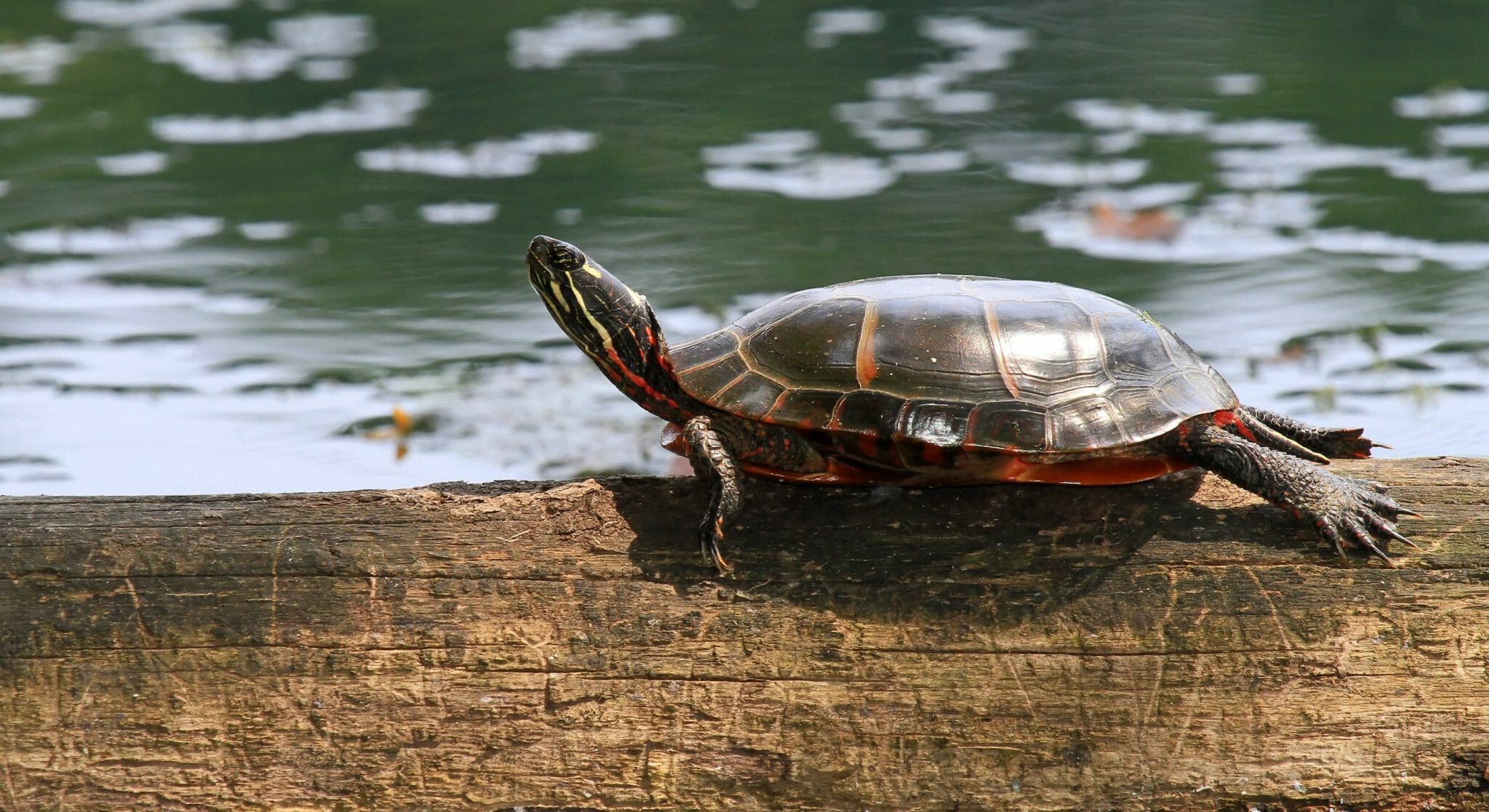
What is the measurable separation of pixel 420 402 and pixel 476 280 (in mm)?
1402

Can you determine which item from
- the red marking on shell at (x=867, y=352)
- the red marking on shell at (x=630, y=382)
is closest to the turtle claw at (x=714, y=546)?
the red marking on shell at (x=867, y=352)

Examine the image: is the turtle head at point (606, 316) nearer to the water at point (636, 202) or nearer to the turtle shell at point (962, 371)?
the turtle shell at point (962, 371)

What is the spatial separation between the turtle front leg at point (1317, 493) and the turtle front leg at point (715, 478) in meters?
1.03

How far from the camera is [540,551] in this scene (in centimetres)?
291

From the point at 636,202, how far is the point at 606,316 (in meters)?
4.50

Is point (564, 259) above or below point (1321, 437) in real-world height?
above

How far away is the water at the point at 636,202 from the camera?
18.2 feet

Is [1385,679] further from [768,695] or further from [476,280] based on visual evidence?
[476,280]

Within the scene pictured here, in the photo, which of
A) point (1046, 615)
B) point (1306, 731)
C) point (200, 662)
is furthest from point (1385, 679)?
point (200, 662)

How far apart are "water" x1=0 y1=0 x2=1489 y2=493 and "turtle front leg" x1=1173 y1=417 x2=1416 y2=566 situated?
88.3 inches

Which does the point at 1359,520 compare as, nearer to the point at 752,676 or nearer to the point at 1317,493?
the point at 1317,493

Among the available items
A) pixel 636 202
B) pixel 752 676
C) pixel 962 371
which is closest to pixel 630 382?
pixel 962 371

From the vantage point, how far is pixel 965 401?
3.04 metres

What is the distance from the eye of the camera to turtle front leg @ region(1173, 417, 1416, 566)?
112 inches
